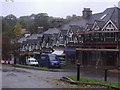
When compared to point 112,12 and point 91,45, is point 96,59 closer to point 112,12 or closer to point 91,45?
point 91,45

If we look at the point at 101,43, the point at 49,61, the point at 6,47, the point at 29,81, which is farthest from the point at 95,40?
the point at 29,81

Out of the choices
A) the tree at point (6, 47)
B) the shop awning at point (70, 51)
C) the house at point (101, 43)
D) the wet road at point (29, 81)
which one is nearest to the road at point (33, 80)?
the wet road at point (29, 81)

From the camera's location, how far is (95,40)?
42.6 meters

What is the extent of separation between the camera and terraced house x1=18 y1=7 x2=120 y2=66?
40.3 meters

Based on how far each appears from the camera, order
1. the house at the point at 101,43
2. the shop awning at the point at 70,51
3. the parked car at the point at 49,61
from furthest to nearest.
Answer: the shop awning at the point at 70,51 < the parked car at the point at 49,61 < the house at the point at 101,43

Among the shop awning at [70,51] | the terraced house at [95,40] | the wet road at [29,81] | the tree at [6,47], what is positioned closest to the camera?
the wet road at [29,81]

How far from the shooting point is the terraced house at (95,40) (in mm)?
40312

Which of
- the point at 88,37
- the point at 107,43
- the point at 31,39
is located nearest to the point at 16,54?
the point at 31,39

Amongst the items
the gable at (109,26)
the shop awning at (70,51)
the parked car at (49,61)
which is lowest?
the parked car at (49,61)

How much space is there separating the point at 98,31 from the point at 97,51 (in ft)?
12.2

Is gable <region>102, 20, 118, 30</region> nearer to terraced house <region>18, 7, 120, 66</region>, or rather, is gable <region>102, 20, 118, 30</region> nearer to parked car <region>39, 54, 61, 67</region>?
terraced house <region>18, 7, 120, 66</region>

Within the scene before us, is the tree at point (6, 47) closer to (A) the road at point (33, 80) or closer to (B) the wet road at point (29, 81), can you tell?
(A) the road at point (33, 80)

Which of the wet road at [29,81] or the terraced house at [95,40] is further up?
the terraced house at [95,40]

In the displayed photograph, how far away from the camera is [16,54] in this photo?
60.5 metres
